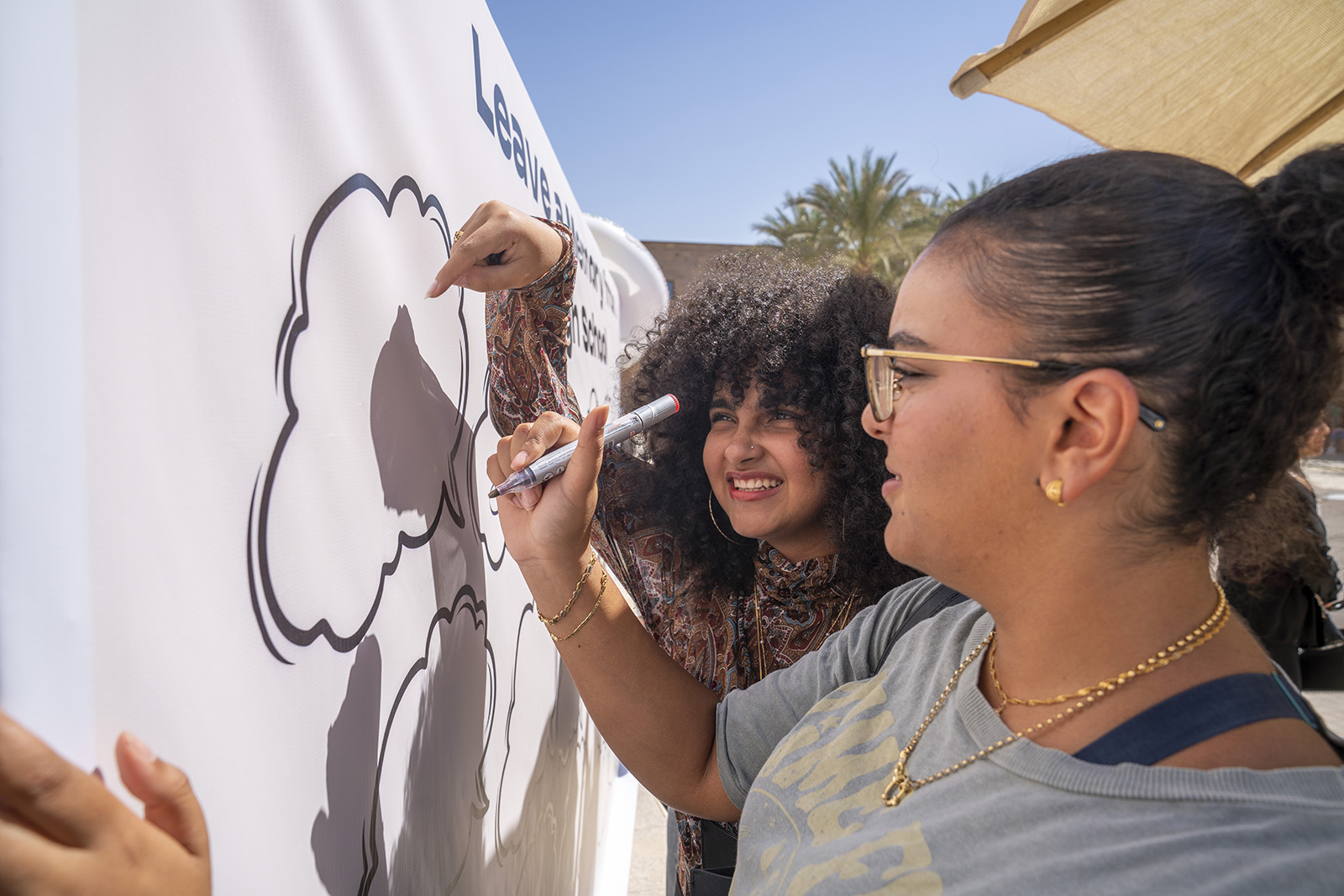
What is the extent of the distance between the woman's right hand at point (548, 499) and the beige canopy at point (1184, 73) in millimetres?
1678

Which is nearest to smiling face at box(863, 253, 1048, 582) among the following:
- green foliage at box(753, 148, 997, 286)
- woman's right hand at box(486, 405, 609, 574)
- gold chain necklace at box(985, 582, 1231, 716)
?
gold chain necklace at box(985, 582, 1231, 716)

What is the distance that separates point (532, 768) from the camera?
6.29ft

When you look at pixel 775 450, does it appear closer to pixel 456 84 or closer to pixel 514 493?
pixel 514 493

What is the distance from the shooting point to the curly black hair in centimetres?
162

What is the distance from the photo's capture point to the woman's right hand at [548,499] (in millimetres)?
1232

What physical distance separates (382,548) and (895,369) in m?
0.75

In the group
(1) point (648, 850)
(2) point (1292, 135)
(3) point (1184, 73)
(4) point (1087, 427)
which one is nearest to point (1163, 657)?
(4) point (1087, 427)

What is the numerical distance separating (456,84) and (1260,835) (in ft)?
5.35

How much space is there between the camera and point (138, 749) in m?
0.60

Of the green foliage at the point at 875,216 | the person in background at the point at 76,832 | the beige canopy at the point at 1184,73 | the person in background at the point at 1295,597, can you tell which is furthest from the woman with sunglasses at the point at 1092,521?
the green foliage at the point at 875,216

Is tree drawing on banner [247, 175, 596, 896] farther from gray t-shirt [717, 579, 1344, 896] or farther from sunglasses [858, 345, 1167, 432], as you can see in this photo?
sunglasses [858, 345, 1167, 432]

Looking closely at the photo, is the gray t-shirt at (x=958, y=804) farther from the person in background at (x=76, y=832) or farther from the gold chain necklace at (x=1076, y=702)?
the person in background at (x=76, y=832)

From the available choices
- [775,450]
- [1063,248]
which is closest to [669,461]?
[775,450]

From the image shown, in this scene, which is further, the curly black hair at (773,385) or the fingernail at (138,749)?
the curly black hair at (773,385)
